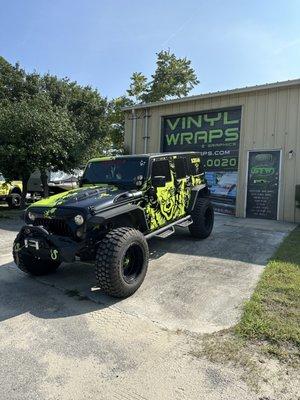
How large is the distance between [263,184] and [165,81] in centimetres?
1836

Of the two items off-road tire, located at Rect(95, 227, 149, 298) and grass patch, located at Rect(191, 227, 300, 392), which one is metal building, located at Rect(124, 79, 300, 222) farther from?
off-road tire, located at Rect(95, 227, 149, 298)

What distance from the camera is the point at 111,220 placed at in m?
4.92

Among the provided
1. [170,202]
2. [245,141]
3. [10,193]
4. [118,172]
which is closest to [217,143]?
[245,141]

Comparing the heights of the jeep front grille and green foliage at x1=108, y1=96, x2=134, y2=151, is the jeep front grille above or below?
below

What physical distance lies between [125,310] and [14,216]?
28.4ft

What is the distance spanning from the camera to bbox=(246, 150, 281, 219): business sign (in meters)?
10.8

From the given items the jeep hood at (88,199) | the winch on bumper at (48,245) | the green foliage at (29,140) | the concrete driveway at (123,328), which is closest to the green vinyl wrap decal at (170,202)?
the jeep hood at (88,199)

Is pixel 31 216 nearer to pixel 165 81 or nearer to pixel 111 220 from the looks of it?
pixel 111 220

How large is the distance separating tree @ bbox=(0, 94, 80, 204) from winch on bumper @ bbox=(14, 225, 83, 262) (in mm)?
7599

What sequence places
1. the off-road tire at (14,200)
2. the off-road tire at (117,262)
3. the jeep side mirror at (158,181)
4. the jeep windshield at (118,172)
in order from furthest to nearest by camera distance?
the off-road tire at (14,200), the jeep windshield at (118,172), the jeep side mirror at (158,181), the off-road tire at (117,262)

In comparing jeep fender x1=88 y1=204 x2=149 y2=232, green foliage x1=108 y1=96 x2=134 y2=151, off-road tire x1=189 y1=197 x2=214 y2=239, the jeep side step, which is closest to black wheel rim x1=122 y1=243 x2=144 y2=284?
jeep fender x1=88 y1=204 x2=149 y2=232

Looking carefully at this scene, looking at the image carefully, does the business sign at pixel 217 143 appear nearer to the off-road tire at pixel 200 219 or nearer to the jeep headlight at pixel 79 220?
the off-road tire at pixel 200 219

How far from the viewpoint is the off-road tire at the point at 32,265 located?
5.15 m

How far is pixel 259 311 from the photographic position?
4.04m
